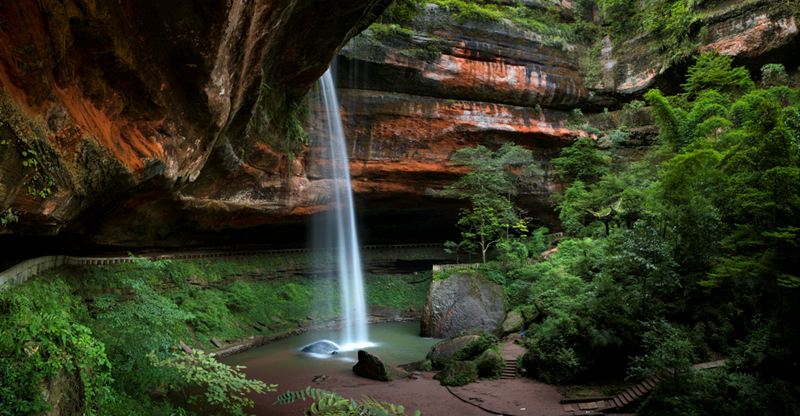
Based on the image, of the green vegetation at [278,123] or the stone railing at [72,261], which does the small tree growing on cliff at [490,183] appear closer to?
the stone railing at [72,261]

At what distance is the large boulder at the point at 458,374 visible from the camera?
11.8m

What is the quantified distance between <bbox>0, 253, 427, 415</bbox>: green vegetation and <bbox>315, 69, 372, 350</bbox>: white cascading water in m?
1.46

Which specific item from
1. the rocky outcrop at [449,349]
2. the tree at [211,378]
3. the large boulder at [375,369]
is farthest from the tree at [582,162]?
the tree at [211,378]

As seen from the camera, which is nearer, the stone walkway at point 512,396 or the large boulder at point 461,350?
the stone walkway at point 512,396

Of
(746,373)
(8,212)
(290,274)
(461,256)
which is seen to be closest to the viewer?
(8,212)

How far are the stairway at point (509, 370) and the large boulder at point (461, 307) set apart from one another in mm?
4637

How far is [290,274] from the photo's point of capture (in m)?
23.9

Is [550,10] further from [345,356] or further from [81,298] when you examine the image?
[81,298]

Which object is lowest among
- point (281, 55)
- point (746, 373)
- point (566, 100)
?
point (746, 373)

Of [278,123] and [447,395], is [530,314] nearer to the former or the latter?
[447,395]

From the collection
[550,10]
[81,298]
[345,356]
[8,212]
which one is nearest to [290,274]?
[345,356]

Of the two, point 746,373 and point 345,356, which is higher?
point 746,373

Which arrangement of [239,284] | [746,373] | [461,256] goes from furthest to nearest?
[461,256]
[239,284]
[746,373]

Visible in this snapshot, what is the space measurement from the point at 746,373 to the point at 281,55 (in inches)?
571
